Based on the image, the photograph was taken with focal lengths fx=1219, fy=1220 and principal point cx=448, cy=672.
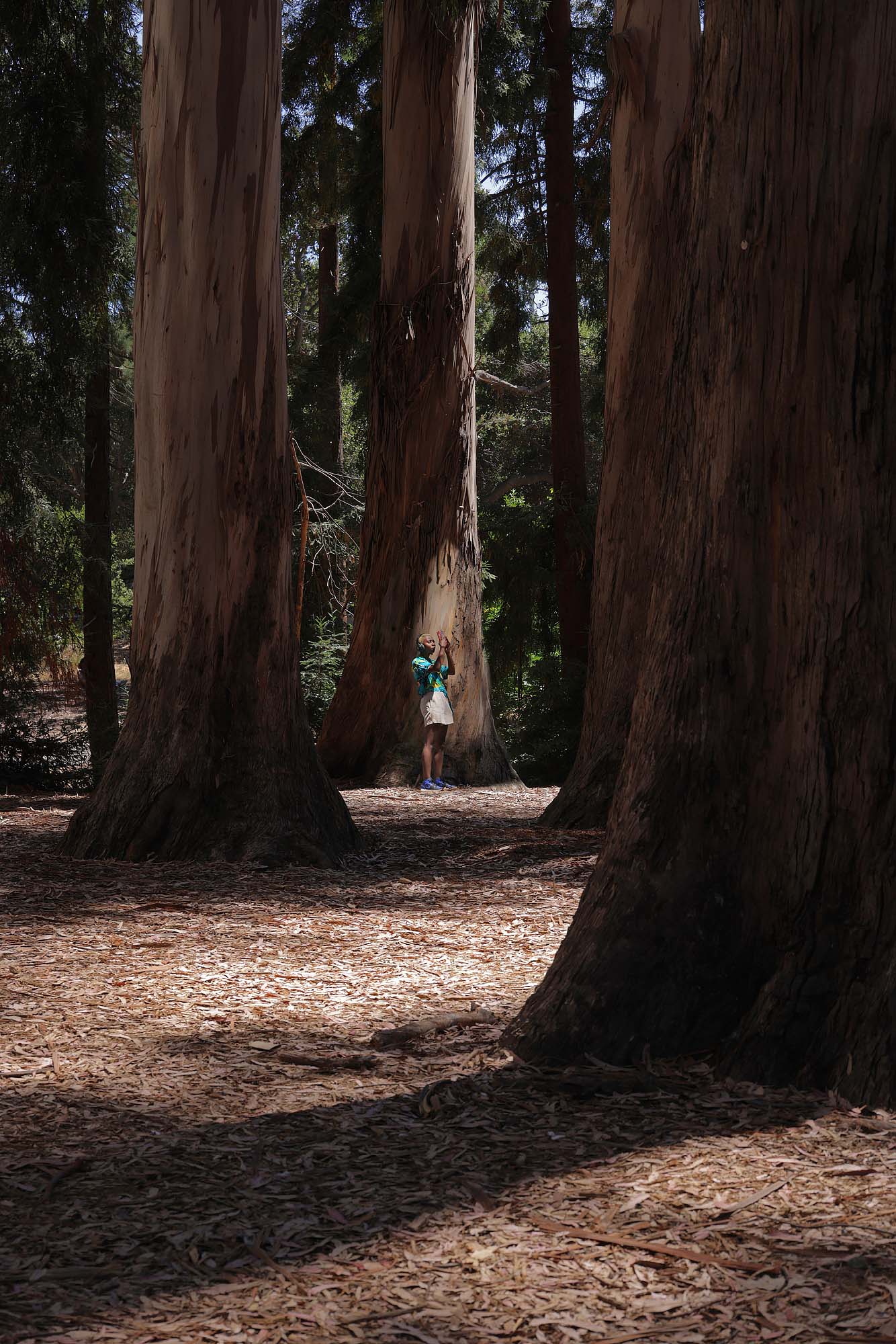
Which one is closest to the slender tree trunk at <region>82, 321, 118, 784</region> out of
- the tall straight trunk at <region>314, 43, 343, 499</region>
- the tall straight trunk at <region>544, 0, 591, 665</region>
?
the tall straight trunk at <region>314, 43, 343, 499</region>

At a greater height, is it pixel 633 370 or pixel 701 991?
pixel 633 370

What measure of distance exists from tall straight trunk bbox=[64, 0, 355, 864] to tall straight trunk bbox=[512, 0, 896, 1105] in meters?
3.53

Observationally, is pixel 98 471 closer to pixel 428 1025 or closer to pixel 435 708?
pixel 435 708

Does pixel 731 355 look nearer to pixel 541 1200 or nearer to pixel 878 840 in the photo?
pixel 878 840

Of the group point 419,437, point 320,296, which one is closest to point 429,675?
point 419,437

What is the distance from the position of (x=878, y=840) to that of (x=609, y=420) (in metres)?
5.85

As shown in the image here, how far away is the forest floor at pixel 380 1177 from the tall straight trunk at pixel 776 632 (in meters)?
0.25

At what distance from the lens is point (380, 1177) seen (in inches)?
107

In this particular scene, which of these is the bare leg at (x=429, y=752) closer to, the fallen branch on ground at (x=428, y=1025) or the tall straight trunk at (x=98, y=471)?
the tall straight trunk at (x=98, y=471)

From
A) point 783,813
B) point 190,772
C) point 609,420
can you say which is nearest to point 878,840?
A: point 783,813

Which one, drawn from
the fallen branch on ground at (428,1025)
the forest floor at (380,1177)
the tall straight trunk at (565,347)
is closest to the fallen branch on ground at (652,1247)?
the forest floor at (380,1177)

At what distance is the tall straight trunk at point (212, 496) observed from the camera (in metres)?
6.73

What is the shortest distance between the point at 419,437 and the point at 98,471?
429cm

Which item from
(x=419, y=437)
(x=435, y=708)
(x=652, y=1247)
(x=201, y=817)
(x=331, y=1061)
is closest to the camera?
(x=652, y=1247)
